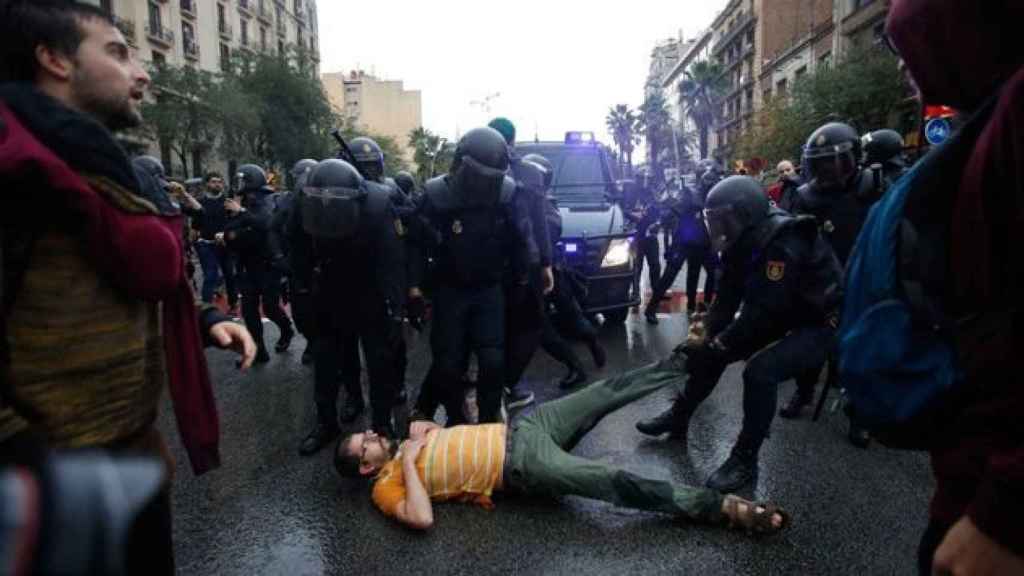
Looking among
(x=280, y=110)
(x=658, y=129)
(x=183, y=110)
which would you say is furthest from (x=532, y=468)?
(x=658, y=129)

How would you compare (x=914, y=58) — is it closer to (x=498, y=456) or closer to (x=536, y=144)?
(x=498, y=456)

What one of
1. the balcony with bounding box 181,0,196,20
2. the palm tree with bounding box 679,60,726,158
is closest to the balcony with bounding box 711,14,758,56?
the palm tree with bounding box 679,60,726,158

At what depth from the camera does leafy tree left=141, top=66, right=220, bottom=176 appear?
29984 mm

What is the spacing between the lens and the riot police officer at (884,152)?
206 inches

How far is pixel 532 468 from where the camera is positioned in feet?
10.7

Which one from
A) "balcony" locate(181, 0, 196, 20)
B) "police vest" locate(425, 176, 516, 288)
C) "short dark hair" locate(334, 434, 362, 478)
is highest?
"balcony" locate(181, 0, 196, 20)

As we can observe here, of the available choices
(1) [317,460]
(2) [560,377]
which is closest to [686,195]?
(2) [560,377]

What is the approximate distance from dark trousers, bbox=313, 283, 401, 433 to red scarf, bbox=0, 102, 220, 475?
2296mm

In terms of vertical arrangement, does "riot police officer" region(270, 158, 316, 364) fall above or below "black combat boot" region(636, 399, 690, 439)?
above

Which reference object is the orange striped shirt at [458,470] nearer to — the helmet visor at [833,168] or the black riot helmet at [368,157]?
the helmet visor at [833,168]

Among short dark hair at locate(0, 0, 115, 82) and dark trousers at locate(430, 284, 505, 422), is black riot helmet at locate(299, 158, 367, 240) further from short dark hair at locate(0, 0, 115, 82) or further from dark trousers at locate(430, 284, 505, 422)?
short dark hair at locate(0, 0, 115, 82)

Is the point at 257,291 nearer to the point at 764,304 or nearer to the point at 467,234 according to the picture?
the point at 467,234

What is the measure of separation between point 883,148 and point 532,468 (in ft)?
13.0

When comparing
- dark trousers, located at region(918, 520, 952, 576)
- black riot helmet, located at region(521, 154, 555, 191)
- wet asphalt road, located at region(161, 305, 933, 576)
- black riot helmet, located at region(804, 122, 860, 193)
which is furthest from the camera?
black riot helmet, located at region(521, 154, 555, 191)
